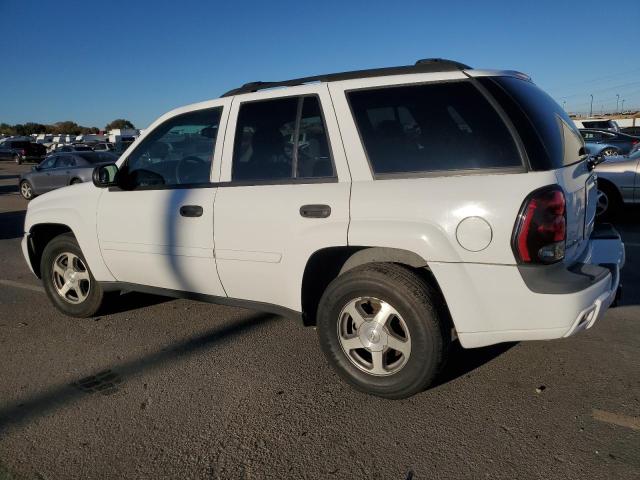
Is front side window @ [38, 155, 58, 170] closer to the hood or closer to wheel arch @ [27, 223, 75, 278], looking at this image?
wheel arch @ [27, 223, 75, 278]

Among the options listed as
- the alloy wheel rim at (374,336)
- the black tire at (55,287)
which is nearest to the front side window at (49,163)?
the black tire at (55,287)

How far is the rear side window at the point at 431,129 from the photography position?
2.75 meters

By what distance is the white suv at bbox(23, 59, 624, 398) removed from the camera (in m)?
2.67

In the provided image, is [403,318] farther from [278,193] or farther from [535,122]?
[535,122]

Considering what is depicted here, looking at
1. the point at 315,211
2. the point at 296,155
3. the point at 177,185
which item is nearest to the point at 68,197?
the point at 177,185

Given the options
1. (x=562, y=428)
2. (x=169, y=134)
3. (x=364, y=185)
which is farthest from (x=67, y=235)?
(x=562, y=428)

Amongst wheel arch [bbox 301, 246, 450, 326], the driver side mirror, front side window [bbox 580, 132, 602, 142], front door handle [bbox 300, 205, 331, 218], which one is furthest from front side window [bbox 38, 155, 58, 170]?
front side window [bbox 580, 132, 602, 142]

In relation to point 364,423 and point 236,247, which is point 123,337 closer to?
point 236,247

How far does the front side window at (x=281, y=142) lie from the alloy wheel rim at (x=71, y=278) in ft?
6.61

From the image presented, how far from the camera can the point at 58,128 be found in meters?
103

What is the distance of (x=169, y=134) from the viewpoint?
13.3 feet

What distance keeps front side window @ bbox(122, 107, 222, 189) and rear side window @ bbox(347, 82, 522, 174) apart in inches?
45.7

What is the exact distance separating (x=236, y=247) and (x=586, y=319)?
6.96 feet

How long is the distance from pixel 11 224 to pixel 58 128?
4124 inches
